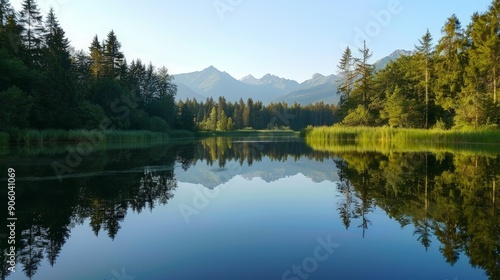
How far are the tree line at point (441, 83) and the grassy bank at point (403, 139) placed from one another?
10.8 ft

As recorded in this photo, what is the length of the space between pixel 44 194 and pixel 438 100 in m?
55.2

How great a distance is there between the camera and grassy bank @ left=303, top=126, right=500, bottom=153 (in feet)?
107

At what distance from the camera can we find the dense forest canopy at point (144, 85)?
134ft

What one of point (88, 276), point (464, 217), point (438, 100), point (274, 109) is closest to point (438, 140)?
point (438, 100)

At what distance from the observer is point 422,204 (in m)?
8.98

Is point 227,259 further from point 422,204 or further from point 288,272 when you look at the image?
point 422,204

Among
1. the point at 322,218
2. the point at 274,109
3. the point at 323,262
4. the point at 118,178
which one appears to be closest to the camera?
the point at 323,262

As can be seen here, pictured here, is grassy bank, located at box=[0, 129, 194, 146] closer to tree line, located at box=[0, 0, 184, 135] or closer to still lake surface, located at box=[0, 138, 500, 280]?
tree line, located at box=[0, 0, 184, 135]
